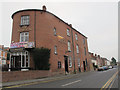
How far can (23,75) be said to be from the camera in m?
13.8

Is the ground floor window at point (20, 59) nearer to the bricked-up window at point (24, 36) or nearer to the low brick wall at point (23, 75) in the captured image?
the bricked-up window at point (24, 36)

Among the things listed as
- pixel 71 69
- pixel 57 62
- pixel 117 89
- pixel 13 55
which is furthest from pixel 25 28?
pixel 117 89

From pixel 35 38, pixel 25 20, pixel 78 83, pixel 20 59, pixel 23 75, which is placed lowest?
pixel 78 83

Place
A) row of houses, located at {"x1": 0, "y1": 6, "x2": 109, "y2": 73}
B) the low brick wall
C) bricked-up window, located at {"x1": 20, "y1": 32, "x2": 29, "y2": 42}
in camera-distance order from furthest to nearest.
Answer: bricked-up window, located at {"x1": 20, "y1": 32, "x2": 29, "y2": 42} → row of houses, located at {"x1": 0, "y1": 6, "x2": 109, "y2": 73} → the low brick wall

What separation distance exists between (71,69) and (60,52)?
18.2 feet

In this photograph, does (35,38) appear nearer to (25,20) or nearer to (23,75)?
(25,20)

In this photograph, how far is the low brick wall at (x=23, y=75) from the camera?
1177 cm

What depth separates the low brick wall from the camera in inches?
463

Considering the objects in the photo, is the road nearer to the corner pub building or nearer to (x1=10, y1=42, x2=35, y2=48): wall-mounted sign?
the corner pub building

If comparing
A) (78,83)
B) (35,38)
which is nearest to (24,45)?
(35,38)

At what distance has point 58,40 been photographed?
22.8m

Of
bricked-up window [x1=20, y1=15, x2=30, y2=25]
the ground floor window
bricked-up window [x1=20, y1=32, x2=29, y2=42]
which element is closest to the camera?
the ground floor window

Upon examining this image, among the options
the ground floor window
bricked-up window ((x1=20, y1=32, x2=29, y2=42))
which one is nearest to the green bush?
the ground floor window

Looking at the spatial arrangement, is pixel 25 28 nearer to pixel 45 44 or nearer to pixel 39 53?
pixel 45 44
